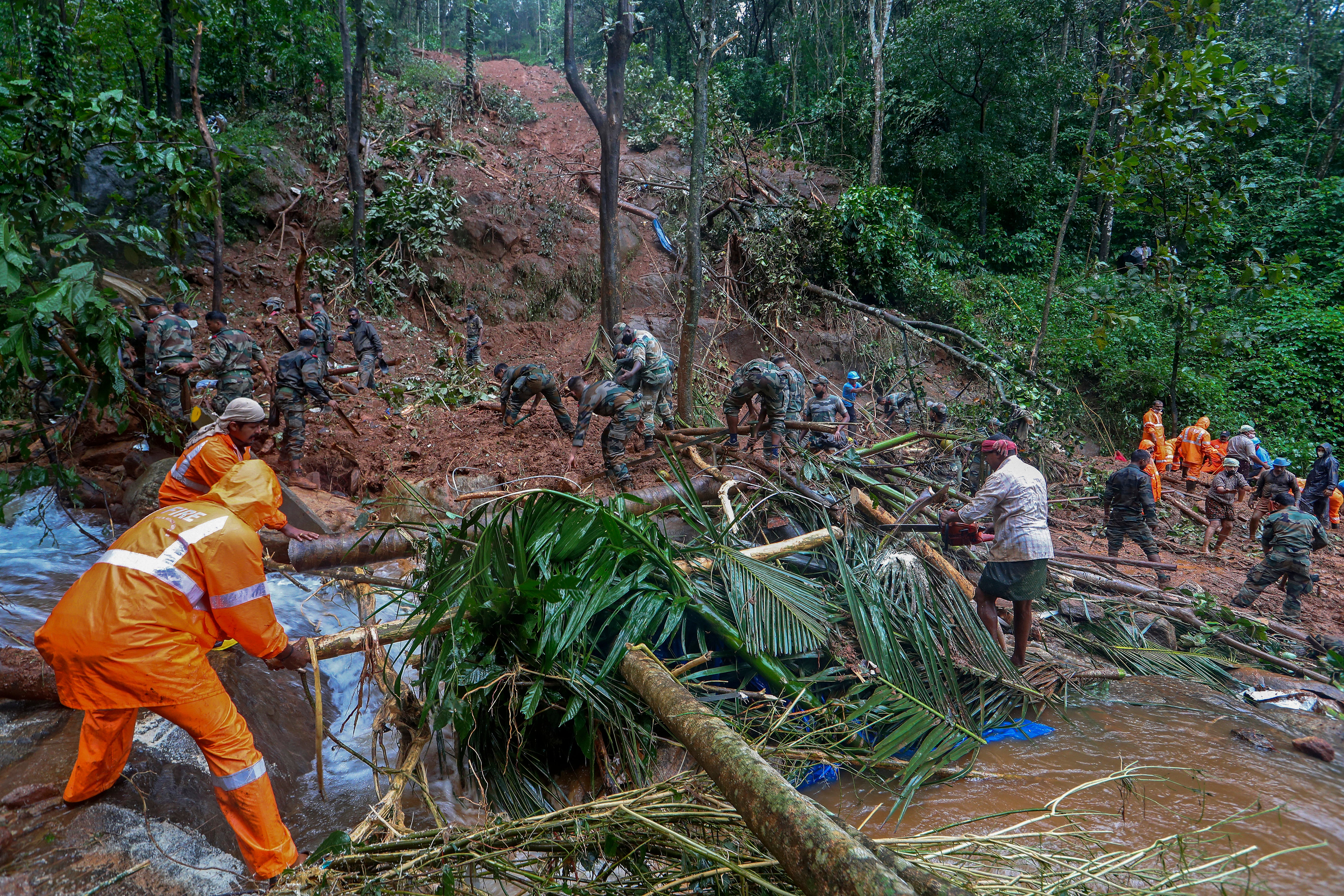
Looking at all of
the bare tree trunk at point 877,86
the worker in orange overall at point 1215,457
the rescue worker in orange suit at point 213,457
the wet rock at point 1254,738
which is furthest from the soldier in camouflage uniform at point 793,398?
the bare tree trunk at point 877,86

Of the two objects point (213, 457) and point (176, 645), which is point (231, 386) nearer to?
point (213, 457)

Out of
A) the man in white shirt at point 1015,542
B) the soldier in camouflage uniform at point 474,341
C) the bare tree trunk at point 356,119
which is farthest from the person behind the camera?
the bare tree trunk at point 356,119

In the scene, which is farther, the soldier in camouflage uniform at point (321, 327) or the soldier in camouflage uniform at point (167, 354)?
the soldier in camouflage uniform at point (321, 327)

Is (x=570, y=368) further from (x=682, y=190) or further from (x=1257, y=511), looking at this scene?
(x=1257, y=511)

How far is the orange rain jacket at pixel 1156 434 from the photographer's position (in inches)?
514

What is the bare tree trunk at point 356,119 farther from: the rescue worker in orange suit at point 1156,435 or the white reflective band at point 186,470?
the rescue worker in orange suit at point 1156,435

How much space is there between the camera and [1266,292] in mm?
9211

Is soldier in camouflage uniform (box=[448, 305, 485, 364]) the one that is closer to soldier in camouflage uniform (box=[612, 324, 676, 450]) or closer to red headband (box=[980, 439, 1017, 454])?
soldier in camouflage uniform (box=[612, 324, 676, 450])

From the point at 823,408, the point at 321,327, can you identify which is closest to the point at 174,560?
the point at 321,327

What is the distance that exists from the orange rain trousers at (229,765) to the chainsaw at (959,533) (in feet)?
13.5

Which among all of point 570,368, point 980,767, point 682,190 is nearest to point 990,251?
point 682,190

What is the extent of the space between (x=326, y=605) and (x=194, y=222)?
13.0ft

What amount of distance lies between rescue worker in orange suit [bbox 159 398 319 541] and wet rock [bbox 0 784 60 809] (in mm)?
1273

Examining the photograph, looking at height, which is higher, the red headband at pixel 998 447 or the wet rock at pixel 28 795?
the red headband at pixel 998 447
